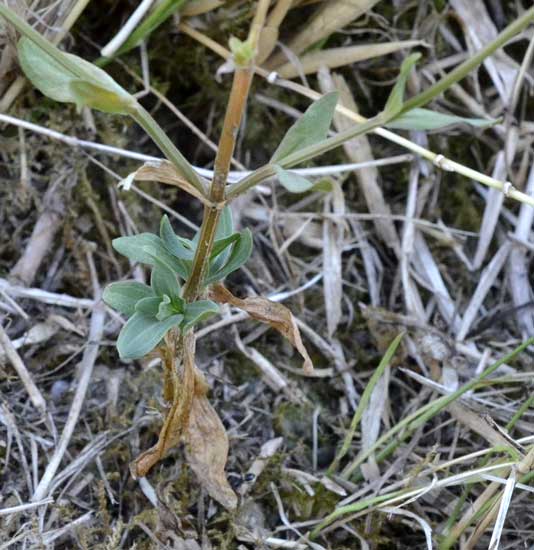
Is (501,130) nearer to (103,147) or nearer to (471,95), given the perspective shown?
(471,95)

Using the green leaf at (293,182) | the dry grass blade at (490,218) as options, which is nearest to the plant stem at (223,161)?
the green leaf at (293,182)

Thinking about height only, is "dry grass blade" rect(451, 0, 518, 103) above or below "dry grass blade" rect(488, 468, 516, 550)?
above

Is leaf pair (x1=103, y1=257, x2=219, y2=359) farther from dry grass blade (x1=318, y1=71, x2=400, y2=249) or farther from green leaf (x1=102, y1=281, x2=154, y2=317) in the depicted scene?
dry grass blade (x1=318, y1=71, x2=400, y2=249)

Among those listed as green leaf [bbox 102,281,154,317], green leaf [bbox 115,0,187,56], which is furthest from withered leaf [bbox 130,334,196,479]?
green leaf [bbox 115,0,187,56]

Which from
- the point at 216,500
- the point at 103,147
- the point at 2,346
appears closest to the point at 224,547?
the point at 216,500

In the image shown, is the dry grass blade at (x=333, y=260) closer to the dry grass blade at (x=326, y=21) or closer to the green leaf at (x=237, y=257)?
the dry grass blade at (x=326, y=21)

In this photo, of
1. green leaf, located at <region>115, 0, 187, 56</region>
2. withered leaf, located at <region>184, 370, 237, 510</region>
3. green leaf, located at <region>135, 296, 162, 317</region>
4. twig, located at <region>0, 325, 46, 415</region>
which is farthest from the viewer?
green leaf, located at <region>115, 0, 187, 56</region>

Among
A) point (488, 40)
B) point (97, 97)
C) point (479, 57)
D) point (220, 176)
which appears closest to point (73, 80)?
point (97, 97)

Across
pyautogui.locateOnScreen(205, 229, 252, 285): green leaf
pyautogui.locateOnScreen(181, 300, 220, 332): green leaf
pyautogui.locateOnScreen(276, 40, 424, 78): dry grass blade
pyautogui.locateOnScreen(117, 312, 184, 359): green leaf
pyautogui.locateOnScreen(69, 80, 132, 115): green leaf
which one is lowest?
pyautogui.locateOnScreen(117, 312, 184, 359): green leaf

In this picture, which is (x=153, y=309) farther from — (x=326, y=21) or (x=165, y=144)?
(x=326, y=21)
